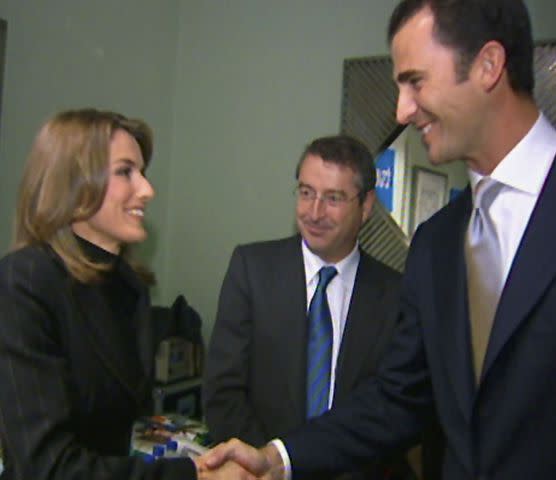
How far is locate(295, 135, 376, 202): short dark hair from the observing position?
1.92m

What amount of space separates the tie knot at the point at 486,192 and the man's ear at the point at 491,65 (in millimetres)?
178

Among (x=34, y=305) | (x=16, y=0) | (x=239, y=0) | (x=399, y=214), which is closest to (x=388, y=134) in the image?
(x=399, y=214)

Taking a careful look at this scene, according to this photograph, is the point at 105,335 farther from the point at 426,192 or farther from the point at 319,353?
the point at 426,192

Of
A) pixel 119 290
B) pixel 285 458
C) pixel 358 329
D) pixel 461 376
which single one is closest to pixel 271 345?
pixel 358 329

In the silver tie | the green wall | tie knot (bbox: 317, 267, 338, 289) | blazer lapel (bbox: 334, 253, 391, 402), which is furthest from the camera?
the green wall

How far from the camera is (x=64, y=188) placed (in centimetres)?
135

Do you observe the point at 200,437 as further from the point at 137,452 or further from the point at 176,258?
the point at 176,258

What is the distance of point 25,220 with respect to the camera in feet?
4.45

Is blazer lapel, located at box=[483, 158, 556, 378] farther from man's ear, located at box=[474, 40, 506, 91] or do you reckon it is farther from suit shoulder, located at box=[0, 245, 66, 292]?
suit shoulder, located at box=[0, 245, 66, 292]

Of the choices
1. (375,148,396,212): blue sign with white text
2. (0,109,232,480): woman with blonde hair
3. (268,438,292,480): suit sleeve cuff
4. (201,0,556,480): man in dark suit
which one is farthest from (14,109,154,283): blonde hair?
(375,148,396,212): blue sign with white text

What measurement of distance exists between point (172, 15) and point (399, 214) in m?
1.62

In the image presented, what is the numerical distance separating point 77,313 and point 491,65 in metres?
0.99

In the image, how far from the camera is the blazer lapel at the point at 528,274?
981 millimetres

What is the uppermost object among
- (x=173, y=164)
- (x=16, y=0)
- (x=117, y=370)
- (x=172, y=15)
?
(x=172, y=15)
